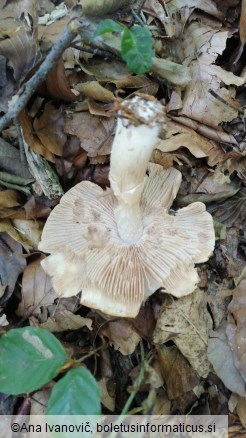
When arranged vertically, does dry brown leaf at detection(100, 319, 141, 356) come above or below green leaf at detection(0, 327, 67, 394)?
below

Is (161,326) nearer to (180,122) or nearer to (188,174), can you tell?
(188,174)

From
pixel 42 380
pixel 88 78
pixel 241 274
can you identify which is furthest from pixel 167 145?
pixel 42 380

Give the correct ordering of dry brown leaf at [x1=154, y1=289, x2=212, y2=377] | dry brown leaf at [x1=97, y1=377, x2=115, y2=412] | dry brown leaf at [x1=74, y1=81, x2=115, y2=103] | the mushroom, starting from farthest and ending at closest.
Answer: dry brown leaf at [x1=74, y1=81, x2=115, y2=103] → dry brown leaf at [x1=154, y1=289, x2=212, y2=377] → dry brown leaf at [x1=97, y1=377, x2=115, y2=412] → the mushroom

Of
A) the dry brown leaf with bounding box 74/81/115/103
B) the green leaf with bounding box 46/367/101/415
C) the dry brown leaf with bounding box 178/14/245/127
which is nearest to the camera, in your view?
the green leaf with bounding box 46/367/101/415

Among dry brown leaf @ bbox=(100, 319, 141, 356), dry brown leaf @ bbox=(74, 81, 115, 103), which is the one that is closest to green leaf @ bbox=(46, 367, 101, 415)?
dry brown leaf @ bbox=(100, 319, 141, 356)

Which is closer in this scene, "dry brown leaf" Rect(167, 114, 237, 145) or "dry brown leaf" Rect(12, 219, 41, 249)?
"dry brown leaf" Rect(12, 219, 41, 249)

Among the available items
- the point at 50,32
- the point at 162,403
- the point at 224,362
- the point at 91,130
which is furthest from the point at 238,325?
the point at 50,32

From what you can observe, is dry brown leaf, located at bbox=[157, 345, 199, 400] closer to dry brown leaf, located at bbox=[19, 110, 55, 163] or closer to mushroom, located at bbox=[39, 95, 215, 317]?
mushroom, located at bbox=[39, 95, 215, 317]
